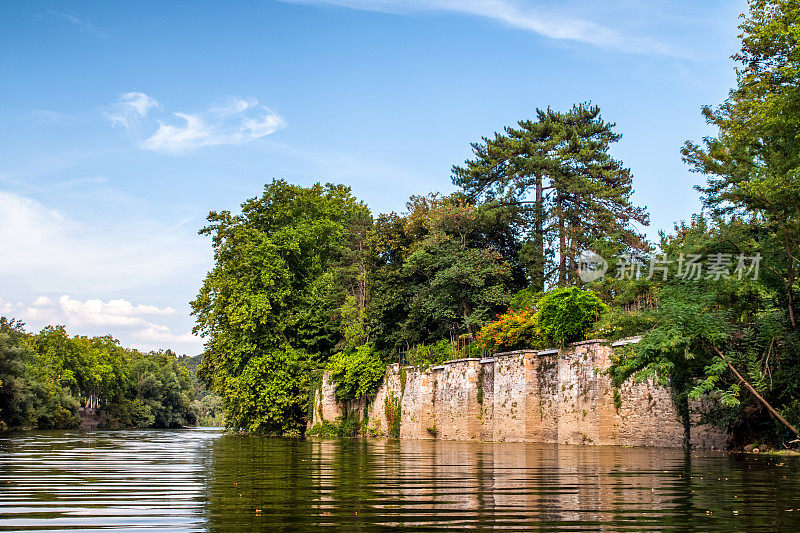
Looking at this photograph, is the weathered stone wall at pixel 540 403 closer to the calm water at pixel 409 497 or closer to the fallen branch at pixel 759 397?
the fallen branch at pixel 759 397

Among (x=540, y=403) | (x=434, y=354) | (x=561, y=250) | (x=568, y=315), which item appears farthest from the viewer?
(x=561, y=250)

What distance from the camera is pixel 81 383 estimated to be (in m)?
74.9

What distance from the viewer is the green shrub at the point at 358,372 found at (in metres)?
32.3

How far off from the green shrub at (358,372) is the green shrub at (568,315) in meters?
11.2

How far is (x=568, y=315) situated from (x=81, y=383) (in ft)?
215

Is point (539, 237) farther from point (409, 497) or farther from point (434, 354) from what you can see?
point (409, 497)

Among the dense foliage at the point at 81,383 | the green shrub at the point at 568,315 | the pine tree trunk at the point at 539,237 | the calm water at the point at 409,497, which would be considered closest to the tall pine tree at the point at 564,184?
the pine tree trunk at the point at 539,237

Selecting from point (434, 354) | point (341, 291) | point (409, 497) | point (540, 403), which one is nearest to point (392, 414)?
point (434, 354)

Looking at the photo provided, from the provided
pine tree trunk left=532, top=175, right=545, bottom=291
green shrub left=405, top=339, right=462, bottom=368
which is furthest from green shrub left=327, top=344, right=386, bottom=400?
pine tree trunk left=532, top=175, right=545, bottom=291

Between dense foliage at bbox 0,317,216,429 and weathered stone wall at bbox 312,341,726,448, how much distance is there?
1078 inches

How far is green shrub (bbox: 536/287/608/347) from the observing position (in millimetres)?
21922

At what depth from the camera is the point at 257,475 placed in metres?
9.77

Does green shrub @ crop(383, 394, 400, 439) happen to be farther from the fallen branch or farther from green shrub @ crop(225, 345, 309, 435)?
the fallen branch

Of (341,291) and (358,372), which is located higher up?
(341,291)
